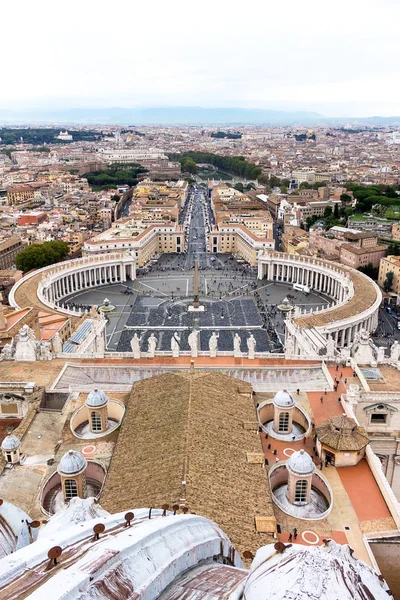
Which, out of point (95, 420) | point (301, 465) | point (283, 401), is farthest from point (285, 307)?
point (301, 465)

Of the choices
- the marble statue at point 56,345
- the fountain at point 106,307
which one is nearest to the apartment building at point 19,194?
the fountain at point 106,307

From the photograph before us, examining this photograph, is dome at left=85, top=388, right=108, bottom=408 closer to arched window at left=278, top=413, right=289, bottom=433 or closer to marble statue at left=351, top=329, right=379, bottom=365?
arched window at left=278, top=413, right=289, bottom=433

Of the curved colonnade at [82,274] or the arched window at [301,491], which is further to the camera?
the curved colonnade at [82,274]

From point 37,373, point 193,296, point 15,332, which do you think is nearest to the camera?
point 37,373

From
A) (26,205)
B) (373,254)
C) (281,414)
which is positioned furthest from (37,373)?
(26,205)

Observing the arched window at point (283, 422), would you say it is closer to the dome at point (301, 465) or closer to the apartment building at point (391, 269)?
the dome at point (301, 465)

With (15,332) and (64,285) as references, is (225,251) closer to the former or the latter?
(64,285)

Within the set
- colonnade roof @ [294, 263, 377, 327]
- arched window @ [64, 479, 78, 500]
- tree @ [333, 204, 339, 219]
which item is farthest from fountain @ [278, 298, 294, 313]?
tree @ [333, 204, 339, 219]
